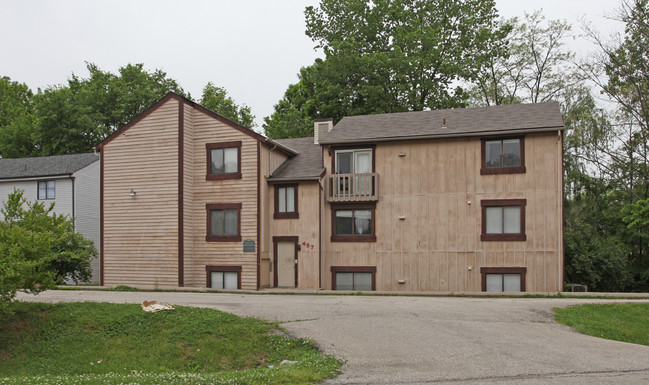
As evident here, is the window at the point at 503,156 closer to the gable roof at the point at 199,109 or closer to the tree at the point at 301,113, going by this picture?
the gable roof at the point at 199,109

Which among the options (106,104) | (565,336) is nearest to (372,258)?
(565,336)

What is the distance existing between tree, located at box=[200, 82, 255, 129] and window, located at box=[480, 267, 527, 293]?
32.3 m

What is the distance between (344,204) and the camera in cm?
2555

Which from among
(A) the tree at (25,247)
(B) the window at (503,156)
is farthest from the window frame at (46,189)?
(B) the window at (503,156)

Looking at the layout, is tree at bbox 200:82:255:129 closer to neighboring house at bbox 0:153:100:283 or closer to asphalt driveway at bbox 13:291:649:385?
neighboring house at bbox 0:153:100:283

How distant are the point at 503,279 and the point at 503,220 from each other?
2.42m

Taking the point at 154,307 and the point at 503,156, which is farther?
the point at 503,156

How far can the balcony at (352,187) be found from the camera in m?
24.9

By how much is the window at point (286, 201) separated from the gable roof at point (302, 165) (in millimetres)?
530

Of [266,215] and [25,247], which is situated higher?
[266,215]

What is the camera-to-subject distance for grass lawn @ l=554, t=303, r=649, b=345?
44.0ft

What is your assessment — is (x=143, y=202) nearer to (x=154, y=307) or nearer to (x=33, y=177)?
(x=154, y=307)

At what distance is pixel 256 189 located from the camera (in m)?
25.1

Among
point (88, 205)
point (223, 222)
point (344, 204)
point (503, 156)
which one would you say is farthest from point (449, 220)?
point (88, 205)
